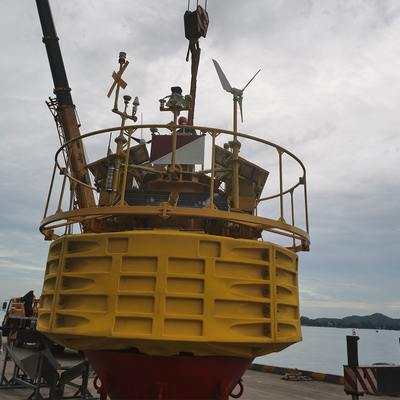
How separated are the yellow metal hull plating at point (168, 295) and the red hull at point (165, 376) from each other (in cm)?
30

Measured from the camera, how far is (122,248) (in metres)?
4.66

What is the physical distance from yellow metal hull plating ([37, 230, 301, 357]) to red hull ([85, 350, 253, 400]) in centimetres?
30

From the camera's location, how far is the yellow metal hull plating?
430 centimetres

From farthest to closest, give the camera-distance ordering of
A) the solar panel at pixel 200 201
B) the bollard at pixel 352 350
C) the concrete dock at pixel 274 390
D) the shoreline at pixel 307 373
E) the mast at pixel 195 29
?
the shoreline at pixel 307 373, the mast at pixel 195 29, the concrete dock at pixel 274 390, the bollard at pixel 352 350, the solar panel at pixel 200 201

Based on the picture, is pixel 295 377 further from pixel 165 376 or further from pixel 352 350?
pixel 165 376

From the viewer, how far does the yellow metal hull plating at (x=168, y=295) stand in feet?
14.1

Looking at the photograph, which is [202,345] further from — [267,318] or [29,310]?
[29,310]

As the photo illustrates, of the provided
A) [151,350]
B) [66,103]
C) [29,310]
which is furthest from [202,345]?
[29,310]

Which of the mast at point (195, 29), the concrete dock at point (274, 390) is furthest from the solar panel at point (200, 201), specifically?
the concrete dock at point (274, 390)

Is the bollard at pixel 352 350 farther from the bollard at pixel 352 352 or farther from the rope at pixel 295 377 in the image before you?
the rope at pixel 295 377

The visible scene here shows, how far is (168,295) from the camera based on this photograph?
432 centimetres

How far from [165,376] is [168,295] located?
1.19 meters

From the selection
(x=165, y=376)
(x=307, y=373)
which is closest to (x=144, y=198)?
(x=165, y=376)

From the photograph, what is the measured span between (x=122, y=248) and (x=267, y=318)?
81.9 inches
